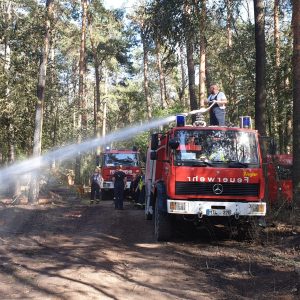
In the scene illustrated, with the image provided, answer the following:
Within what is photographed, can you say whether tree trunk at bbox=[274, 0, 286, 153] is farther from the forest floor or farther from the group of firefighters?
the forest floor

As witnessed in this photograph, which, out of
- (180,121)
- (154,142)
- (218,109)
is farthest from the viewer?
(154,142)

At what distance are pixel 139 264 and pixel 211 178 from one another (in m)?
2.39

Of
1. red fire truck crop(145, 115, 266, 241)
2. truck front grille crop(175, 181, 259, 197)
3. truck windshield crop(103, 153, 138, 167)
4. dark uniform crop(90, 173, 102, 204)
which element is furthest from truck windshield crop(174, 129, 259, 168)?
truck windshield crop(103, 153, 138, 167)

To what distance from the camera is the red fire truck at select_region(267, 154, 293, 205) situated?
12566mm

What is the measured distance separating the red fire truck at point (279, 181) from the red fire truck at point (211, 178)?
2865 millimetres

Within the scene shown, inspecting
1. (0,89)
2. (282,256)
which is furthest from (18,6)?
(282,256)

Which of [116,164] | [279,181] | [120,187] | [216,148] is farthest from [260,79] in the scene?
[116,164]

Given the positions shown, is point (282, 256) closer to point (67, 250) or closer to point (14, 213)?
point (67, 250)

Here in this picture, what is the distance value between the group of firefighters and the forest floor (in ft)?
14.6

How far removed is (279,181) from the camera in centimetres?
1323

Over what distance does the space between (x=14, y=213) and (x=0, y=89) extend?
29.0 ft

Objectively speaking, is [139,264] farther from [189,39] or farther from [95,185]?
[189,39]

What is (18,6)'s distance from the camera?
26578 millimetres

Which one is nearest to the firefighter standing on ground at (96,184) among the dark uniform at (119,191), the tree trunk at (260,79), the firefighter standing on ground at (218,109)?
the dark uniform at (119,191)
